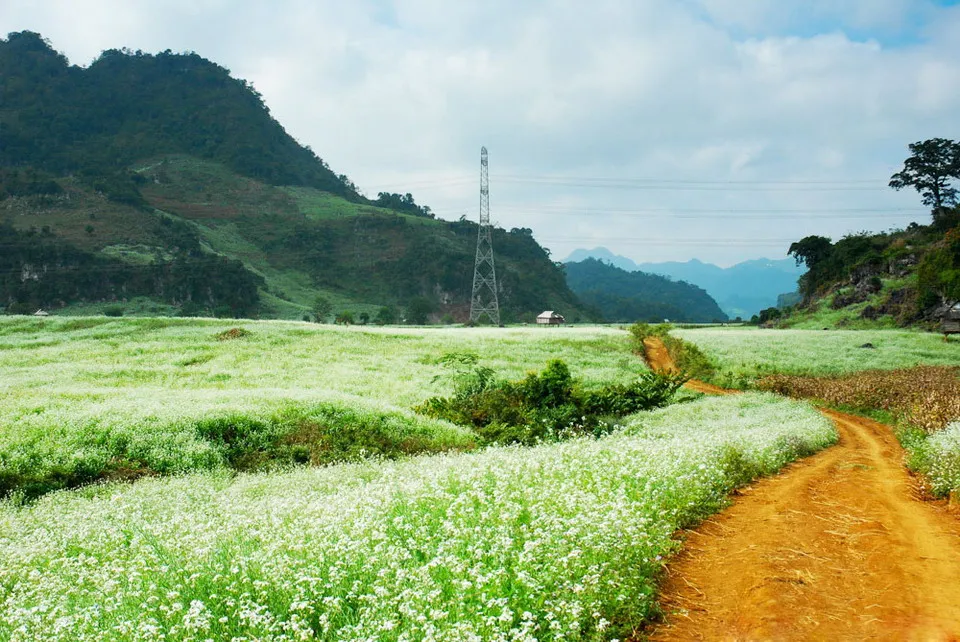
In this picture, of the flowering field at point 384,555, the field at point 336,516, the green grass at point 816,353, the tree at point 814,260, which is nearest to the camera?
the flowering field at point 384,555

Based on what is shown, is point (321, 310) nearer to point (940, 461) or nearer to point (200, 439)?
point (200, 439)

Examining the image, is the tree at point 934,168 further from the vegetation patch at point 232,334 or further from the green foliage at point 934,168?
the vegetation patch at point 232,334

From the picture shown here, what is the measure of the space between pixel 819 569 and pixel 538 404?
14.0 m

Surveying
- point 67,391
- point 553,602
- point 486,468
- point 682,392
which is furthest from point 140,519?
point 682,392

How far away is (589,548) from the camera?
6309 millimetres

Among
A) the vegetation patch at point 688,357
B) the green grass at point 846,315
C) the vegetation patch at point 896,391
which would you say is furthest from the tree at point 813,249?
the vegetation patch at point 896,391

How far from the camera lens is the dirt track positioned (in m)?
5.79

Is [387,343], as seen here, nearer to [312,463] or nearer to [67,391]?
[67,391]

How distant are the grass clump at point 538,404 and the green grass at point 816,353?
10921mm

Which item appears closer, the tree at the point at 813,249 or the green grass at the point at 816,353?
the green grass at the point at 816,353

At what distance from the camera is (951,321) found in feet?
173

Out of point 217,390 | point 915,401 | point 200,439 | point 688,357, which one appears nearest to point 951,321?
point 688,357

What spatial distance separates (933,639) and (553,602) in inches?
137

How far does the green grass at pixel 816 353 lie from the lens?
32.9 metres
